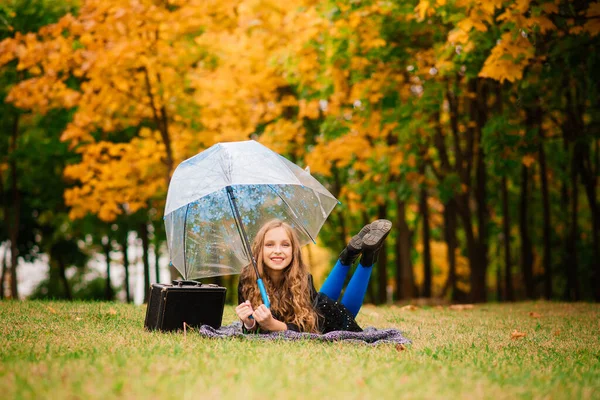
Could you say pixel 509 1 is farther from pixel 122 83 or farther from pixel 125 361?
pixel 122 83

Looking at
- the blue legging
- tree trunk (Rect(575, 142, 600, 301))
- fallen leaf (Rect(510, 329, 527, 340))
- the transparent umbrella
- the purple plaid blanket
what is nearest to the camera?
the purple plaid blanket

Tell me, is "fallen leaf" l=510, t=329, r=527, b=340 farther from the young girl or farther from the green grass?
the young girl

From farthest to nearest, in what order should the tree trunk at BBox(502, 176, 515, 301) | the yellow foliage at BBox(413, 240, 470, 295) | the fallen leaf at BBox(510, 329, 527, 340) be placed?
the yellow foliage at BBox(413, 240, 470, 295) → the tree trunk at BBox(502, 176, 515, 301) → the fallen leaf at BBox(510, 329, 527, 340)

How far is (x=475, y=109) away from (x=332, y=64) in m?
4.41

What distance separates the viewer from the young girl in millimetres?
5719

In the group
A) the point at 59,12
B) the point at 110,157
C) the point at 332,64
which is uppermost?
the point at 59,12

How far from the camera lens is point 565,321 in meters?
7.88

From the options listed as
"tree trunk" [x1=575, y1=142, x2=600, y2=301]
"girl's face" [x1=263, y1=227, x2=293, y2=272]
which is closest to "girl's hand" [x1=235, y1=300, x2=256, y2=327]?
"girl's face" [x1=263, y1=227, x2=293, y2=272]

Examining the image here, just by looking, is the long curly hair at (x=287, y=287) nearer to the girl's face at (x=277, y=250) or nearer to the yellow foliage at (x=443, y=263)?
the girl's face at (x=277, y=250)

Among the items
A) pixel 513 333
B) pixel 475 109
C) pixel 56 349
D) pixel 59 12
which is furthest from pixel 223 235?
pixel 59 12

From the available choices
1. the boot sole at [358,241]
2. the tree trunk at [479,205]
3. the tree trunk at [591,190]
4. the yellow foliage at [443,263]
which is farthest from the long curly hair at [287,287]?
the yellow foliage at [443,263]

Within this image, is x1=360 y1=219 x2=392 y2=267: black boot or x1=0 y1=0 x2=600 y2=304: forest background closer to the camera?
x1=360 y1=219 x2=392 y2=267: black boot

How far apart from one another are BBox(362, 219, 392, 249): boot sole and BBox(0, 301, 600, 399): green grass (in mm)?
943

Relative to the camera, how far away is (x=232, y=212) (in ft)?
20.0
